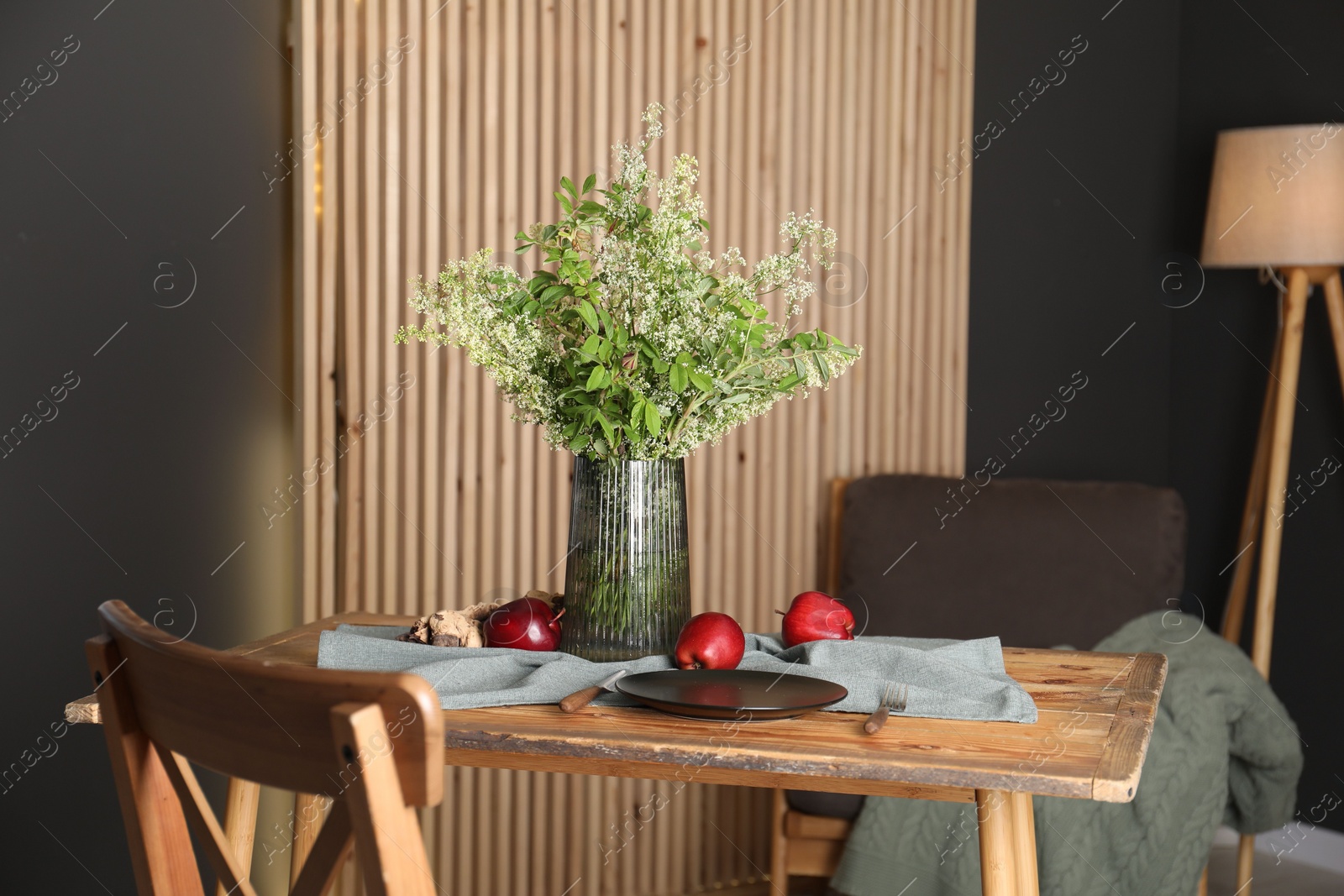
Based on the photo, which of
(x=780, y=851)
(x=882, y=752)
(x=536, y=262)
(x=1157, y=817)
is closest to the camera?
(x=882, y=752)

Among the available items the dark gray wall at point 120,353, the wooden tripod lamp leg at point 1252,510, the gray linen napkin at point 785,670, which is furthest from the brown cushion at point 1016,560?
the dark gray wall at point 120,353

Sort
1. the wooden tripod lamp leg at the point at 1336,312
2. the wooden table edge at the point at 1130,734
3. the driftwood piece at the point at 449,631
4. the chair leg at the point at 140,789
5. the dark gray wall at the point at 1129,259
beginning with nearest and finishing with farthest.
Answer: the chair leg at the point at 140,789, the wooden table edge at the point at 1130,734, the driftwood piece at the point at 449,631, the wooden tripod lamp leg at the point at 1336,312, the dark gray wall at the point at 1129,259

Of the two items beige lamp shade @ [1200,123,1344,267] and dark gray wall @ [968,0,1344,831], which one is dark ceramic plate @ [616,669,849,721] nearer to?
beige lamp shade @ [1200,123,1344,267]

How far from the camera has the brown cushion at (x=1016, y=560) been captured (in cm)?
270

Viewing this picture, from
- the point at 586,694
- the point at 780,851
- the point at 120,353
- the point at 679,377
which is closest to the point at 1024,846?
the point at 586,694

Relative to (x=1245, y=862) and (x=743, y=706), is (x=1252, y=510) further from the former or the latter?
(x=743, y=706)

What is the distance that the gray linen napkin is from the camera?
1.25 m

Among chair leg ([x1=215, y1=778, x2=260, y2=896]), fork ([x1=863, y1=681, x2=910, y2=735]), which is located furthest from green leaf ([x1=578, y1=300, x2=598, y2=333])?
chair leg ([x1=215, y1=778, x2=260, y2=896])

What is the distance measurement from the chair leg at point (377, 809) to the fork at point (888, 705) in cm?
55

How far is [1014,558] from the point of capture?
2752mm

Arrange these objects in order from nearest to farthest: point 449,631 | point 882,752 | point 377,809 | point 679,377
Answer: point 377,809, point 882,752, point 679,377, point 449,631

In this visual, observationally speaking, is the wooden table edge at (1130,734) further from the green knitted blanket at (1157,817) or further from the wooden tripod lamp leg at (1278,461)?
the wooden tripod lamp leg at (1278,461)

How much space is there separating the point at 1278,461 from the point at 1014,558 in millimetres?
711

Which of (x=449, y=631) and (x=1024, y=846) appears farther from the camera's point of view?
(x=449, y=631)
